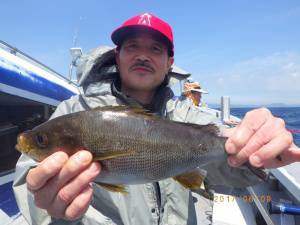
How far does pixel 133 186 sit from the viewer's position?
112 inches

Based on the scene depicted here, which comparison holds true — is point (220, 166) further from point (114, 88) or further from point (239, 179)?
point (114, 88)

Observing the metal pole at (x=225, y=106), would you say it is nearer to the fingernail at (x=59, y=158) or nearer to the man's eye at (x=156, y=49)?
the man's eye at (x=156, y=49)

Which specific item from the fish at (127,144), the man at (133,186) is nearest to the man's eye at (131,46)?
the man at (133,186)

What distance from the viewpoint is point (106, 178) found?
2.13m

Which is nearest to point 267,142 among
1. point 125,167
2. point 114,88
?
point 125,167

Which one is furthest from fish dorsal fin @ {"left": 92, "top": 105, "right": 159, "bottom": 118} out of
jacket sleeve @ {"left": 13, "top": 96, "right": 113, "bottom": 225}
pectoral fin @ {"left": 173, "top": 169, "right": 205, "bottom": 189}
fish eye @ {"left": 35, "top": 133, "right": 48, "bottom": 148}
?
jacket sleeve @ {"left": 13, "top": 96, "right": 113, "bottom": 225}

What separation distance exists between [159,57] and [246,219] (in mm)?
3174

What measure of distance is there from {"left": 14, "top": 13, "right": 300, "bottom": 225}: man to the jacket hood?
17mm

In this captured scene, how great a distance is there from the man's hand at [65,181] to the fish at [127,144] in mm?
136

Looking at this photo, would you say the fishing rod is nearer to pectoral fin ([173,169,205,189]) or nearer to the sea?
the sea

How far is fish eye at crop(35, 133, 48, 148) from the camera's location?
2.14 meters

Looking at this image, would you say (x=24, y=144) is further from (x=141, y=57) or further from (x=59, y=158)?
(x=141, y=57)

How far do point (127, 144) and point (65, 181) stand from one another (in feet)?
1.48
